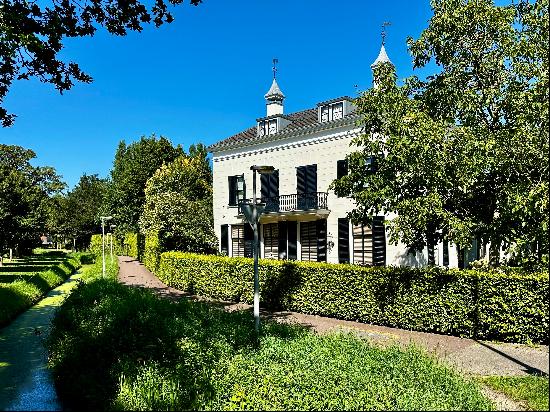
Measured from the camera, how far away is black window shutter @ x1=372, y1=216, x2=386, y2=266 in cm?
1944

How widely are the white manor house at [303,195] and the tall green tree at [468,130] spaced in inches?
319

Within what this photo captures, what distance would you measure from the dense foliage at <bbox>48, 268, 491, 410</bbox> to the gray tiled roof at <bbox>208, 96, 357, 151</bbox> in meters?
14.5

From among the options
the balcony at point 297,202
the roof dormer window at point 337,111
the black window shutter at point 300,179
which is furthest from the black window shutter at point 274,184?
the roof dormer window at point 337,111

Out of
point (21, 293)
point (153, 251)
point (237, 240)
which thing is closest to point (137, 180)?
point (153, 251)

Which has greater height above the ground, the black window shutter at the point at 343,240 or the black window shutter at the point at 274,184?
the black window shutter at the point at 274,184

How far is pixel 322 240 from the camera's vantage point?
2223cm

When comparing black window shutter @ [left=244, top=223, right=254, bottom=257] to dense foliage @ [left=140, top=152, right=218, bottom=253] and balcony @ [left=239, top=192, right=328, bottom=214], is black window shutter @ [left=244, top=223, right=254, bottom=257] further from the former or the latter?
balcony @ [left=239, top=192, right=328, bottom=214]

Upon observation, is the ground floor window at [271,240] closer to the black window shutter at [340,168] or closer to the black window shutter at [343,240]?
the black window shutter at [343,240]

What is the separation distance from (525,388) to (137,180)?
42.5 meters

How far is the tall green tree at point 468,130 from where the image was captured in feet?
29.2

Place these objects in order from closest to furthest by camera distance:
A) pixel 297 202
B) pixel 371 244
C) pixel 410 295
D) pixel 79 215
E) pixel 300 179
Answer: pixel 410 295 < pixel 371 244 < pixel 297 202 < pixel 300 179 < pixel 79 215

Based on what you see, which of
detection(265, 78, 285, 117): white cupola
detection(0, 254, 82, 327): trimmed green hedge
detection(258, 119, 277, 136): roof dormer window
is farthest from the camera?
detection(265, 78, 285, 117): white cupola

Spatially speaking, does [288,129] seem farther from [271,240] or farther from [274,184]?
[271,240]

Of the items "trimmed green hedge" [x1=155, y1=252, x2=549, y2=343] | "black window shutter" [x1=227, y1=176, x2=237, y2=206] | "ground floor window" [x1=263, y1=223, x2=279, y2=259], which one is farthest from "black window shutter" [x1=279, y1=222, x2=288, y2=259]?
"trimmed green hedge" [x1=155, y1=252, x2=549, y2=343]
